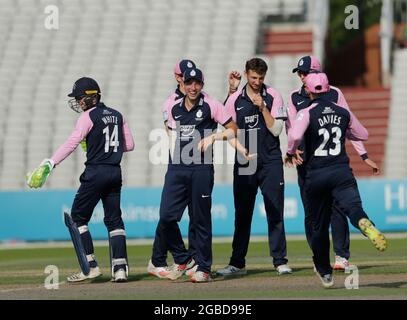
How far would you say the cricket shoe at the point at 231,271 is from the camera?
13552mm

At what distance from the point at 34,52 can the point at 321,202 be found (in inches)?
841

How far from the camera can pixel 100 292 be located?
38.8ft

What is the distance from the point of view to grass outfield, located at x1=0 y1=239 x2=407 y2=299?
1125 cm

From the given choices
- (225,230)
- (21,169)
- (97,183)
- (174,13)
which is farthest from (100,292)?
(174,13)

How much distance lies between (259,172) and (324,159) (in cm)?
231

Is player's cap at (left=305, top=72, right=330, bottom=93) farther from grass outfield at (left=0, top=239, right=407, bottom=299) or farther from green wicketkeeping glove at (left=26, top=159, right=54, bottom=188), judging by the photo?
green wicketkeeping glove at (left=26, top=159, right=54, bottom=188)

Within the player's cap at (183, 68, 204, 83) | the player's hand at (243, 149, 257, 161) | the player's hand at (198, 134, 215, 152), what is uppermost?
the player's cap at (183, 68, 204, 83)

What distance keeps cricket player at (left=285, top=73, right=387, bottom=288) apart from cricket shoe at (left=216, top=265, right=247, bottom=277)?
225 cm

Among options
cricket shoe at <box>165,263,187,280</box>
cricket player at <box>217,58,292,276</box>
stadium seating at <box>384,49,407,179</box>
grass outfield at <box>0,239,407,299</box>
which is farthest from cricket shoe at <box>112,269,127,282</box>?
stadium seating at <box>384,49,407,179</box>

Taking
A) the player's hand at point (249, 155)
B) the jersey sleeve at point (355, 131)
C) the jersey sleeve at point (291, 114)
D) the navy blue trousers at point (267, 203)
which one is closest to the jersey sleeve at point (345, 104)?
the jersey sleeve at point (291, 114)

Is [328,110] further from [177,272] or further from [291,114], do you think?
[177,272]

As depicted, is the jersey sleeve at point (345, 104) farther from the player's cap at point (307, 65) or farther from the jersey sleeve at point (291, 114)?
the jersey sleeve at point (291, 114)

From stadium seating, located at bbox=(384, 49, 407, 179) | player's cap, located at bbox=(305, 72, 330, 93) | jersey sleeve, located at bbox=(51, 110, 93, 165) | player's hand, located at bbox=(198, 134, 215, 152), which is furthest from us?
stadium seating, located at bbox=(384, 49, 407, 179)

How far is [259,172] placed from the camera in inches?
535
